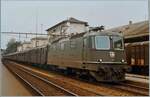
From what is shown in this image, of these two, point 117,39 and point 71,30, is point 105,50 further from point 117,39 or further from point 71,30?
point 71,30

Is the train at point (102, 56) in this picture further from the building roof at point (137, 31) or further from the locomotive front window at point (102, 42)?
the building roof at point (137, 31)

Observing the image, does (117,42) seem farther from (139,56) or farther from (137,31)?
(137,31)

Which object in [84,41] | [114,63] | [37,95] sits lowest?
[37,95]

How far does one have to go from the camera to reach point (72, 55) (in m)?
15.8

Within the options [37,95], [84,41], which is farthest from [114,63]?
[37,95]

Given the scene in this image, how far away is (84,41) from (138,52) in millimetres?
7300

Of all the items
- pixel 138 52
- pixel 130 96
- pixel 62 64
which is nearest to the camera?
pixel 130 96

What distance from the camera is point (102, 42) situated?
13727 mm

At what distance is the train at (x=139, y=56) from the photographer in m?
19.7

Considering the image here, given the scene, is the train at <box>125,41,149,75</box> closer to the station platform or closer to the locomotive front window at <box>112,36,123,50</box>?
the locomotive front window at <box>112,36,123,50</box>

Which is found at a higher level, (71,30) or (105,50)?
(71,30)

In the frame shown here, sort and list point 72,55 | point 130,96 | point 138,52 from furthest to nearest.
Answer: point 138,52 → point 72,55 → point 130,96

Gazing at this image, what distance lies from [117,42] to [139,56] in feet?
22.7

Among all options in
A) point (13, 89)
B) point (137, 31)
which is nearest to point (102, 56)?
point (13, 89)
